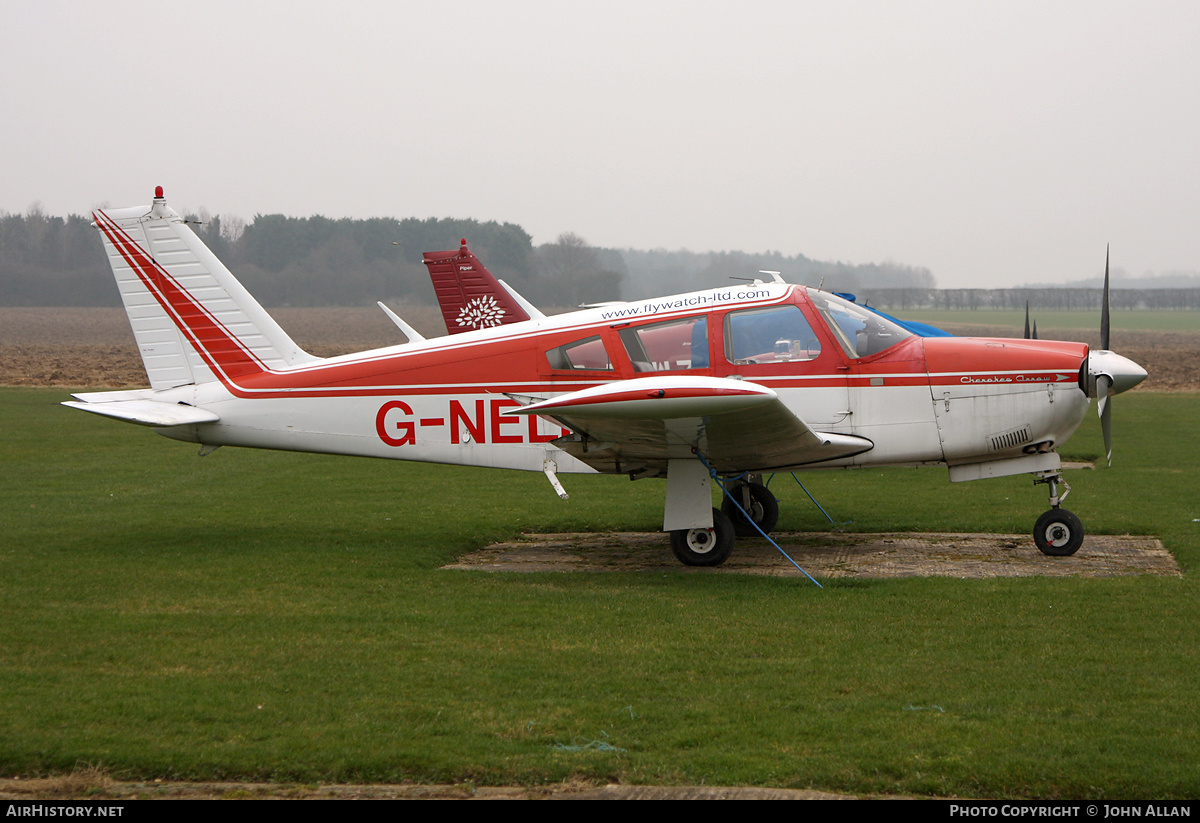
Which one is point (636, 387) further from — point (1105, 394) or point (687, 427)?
point (1105, 394)

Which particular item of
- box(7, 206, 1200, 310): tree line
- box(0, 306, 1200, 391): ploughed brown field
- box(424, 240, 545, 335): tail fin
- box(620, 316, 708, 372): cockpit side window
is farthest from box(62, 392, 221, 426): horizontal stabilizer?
box(7, 206, 1200, 310): tree line

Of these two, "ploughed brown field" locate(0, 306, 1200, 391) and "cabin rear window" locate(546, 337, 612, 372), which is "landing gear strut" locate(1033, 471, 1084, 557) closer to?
"cabin rear window" locate(546, 337, 612, 372)

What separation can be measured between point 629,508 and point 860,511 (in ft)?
9.33

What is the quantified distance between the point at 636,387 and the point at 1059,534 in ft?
14.3

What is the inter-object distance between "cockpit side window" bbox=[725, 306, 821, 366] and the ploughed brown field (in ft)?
88.0

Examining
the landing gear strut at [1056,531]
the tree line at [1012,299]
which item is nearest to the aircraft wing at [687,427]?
the landing gear strut at [1056,531]

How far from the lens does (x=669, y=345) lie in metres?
9.46

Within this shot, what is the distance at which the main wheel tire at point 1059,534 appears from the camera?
365 inches

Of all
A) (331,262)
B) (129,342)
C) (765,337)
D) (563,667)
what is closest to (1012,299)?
(331,262)

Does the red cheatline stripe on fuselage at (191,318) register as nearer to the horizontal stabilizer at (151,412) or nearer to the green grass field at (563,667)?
the horizontal stabilizer at (151,412)

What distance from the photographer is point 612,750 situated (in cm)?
469

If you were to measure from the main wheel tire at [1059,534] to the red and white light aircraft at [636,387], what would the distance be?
2 centimetres
